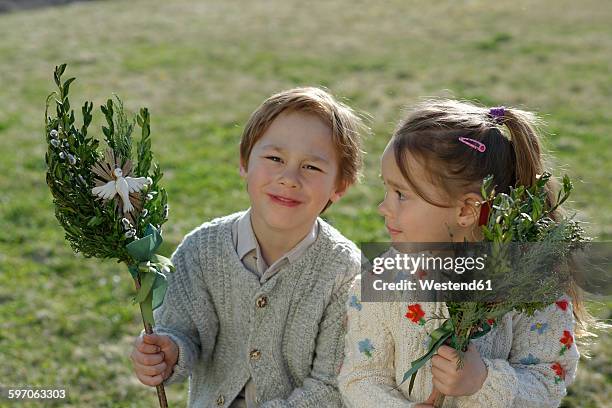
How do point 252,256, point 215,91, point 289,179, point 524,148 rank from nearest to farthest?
point 524,148 → point 289,179 → point 252,256 → point 215,91

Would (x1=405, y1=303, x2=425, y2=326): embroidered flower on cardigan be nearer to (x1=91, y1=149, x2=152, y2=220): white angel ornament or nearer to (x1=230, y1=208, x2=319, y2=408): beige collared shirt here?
(x1=230, y1=208, x2=319, y2=408): beige collared shirt

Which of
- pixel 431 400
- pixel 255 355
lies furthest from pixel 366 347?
pixel 255 355

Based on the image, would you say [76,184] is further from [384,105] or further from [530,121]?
[384,105]

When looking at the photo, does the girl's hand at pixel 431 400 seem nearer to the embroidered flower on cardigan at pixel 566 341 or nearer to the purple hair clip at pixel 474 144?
the embroidered flower on cardigan at pixel 566 341

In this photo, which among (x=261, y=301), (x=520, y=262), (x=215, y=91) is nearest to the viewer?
(x=520, y=262)

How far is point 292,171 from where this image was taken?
9.06ft

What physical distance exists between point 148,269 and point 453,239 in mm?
918

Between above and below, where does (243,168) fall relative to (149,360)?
above

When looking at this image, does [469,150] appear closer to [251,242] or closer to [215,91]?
[251,242]

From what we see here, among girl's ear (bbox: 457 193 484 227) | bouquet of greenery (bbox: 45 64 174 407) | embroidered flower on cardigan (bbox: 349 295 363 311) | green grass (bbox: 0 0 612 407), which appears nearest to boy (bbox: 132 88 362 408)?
embroidered flower on cardigan (bbox: 349 295 363 311)

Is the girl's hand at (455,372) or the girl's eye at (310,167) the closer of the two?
the girl's hand at (455,372)

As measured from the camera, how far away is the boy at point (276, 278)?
110 inches

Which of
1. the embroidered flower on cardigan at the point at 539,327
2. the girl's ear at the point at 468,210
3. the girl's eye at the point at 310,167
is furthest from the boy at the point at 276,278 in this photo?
the embroidered flower on cardigan at the point at 539,327

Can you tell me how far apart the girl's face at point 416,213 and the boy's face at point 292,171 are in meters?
0.34
